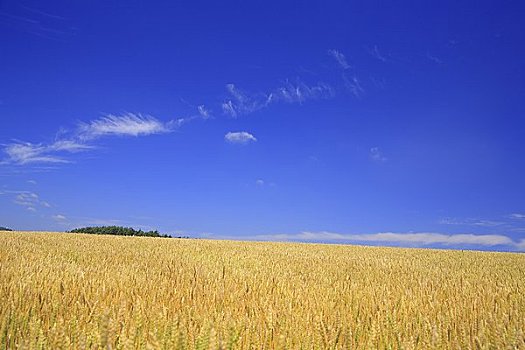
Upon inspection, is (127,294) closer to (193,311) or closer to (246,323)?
(193,311)

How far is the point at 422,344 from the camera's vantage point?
131 inches

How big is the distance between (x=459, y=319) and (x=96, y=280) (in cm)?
413

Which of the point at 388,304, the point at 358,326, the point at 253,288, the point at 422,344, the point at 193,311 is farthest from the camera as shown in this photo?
the point at 253,288

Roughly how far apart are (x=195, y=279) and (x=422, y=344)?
3.47 m

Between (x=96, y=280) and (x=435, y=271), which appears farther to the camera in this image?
(x=435, y=271)

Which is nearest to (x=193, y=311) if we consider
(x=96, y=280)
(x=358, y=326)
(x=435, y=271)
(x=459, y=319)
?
(x=358, y=326)

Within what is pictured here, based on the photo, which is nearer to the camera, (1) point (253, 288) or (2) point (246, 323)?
(2) point (246, 323)

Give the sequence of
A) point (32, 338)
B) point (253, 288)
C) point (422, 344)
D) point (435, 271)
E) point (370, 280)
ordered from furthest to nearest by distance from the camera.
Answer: point (435, 271) < point (370, 280) < point (253, 288) < point (422, 344) < point (32, 338)

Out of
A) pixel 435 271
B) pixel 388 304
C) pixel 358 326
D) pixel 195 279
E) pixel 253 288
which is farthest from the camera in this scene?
pixel 435 271

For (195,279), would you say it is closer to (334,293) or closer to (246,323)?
(334,293)

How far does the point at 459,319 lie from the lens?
14.0ft

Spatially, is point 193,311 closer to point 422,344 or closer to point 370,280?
point 422,344

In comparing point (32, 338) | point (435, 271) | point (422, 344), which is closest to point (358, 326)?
point (422, 344)

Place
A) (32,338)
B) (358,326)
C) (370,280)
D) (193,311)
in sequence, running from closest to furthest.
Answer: (32,338) < (358,326) < (193,311) < (370,280)
